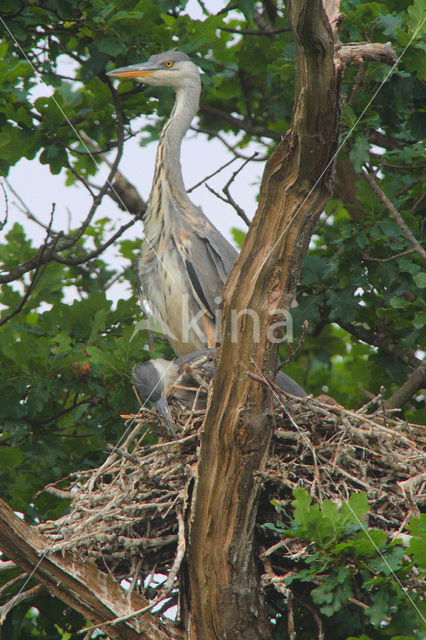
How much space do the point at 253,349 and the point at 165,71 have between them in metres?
2.80

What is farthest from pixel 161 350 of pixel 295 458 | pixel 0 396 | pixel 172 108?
pixel 295 458

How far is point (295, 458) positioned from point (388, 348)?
68.6 inches

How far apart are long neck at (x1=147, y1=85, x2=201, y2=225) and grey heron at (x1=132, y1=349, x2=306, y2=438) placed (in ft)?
3.85

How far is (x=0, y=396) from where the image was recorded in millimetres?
4465

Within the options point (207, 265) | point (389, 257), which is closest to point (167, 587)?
point (207, 265)

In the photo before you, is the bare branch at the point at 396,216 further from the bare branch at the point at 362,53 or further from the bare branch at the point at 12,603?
the bare branch at the point at 12,603

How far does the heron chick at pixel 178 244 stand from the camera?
455 cm

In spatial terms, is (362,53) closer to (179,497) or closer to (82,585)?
(179,497)

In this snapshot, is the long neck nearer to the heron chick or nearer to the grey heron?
the heron chick

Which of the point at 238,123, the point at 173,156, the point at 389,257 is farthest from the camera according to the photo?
the point at 238,123

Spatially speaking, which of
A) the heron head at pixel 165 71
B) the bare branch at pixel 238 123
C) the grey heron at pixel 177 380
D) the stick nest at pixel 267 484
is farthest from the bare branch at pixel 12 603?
the bare branch at pixel 238 123

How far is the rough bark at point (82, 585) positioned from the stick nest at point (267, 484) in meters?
0.10

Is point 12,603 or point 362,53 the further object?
point 12,603

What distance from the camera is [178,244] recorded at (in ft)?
15.2
